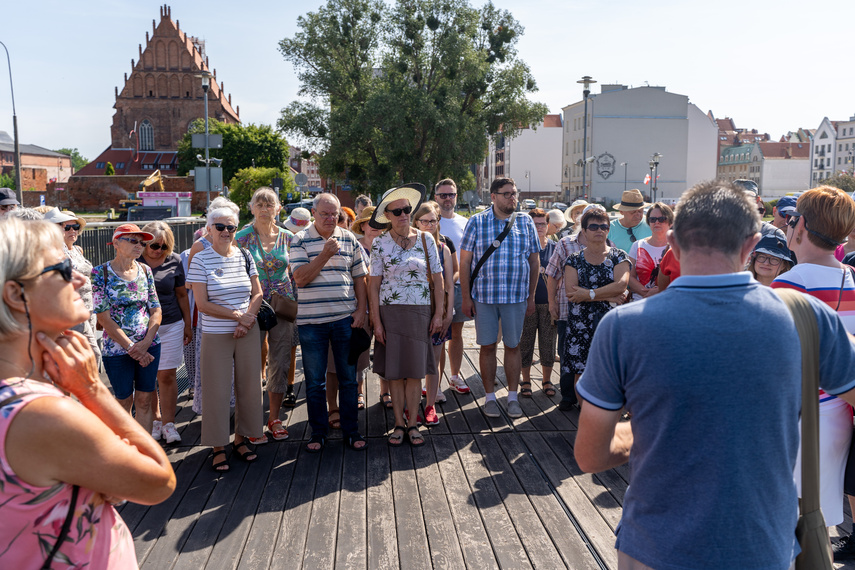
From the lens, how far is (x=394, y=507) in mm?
4371

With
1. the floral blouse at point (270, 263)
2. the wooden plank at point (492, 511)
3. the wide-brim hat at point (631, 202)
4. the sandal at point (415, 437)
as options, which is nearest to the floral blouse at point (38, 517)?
the wooden plank at point (492, 511)

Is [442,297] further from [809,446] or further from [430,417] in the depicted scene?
[809,446]

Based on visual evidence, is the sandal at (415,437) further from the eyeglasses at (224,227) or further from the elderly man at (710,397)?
the elderly man at (710,397)

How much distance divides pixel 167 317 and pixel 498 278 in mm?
2773

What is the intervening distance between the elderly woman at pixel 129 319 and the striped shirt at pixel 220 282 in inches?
17.9

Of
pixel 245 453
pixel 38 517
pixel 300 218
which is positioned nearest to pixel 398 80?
pixel 300 218

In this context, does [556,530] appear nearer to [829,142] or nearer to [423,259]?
[423,259]

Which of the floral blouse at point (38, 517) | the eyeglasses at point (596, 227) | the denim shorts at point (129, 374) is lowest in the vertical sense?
the denim shorts at point (129, 374)

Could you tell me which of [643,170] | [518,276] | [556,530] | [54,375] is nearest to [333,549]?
[556,530]

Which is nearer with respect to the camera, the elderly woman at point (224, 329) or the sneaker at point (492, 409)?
the elderly woman at point (224, 329)

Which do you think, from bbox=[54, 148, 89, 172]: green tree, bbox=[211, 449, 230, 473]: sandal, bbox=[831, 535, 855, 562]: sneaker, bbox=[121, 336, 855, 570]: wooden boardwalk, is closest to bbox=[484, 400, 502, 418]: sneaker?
bbox=[121, 336, 855, 570]: wooden boardwalk

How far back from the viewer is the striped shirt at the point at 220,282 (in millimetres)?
4938

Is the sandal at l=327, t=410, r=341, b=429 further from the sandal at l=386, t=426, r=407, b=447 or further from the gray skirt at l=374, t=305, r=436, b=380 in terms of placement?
the gray skirt at l=374, t=305, r=436, b=380

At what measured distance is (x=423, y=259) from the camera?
552 cm
